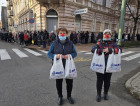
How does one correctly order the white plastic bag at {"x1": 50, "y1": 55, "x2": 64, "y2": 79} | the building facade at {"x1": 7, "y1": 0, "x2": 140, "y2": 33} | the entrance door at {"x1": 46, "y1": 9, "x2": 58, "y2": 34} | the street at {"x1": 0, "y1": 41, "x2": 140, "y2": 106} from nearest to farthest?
1. the white plastic bag at {"x1": 50, "y1": 55, "x2": 64, "y2": 79}
2. the street at {"x1": 0, "y1": 41, "x2": 140, "y2": 106}
3. the building facade at {"x1": 7, "y1": 0, "x2": 140, "y2": 33}
4. the entrance door at {"x1": 46, "y1": 9, "x2": 58, "y2": 34}

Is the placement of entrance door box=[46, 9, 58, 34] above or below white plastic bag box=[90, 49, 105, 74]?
above

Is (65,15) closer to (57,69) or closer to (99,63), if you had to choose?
(99,63)

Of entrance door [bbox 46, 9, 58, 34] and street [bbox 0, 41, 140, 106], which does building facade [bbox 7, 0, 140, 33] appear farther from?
street [bbox 0, 41, 140, 106]

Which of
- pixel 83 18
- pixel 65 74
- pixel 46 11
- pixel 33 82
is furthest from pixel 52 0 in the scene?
pixel 65 74

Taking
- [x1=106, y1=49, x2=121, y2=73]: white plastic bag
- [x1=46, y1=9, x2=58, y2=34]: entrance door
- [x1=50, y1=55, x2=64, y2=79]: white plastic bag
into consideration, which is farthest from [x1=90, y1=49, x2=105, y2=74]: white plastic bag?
[x1=46, y1=9, x2=58, y2=34]: entrance door

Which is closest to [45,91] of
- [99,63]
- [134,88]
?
[99,63]

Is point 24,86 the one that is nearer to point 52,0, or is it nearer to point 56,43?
point 56,43

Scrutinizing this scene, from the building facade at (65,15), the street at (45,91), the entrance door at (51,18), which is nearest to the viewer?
the street at (45,91)

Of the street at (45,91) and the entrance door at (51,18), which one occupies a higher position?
the entrance door at (51,18)

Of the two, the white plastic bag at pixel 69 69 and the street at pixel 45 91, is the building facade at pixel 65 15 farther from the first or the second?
the white plastic bag at pixel 69 69

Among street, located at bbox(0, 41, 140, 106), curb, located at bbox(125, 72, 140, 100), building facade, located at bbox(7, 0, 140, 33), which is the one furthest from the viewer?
building facade, located at bbox(7, 0, 140, 33)

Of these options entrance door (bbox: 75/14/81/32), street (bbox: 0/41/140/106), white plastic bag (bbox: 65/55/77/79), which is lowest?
street (bbox: 0/41/140/106)

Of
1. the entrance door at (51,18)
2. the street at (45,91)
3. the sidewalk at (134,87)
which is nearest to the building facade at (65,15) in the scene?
the entrance door at (51,18)

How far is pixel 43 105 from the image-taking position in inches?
115
